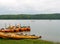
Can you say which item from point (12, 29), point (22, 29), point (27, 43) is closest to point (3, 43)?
point (27, 43)

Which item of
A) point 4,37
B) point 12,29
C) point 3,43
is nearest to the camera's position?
point 3,43

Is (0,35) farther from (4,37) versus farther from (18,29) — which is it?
(18,29)

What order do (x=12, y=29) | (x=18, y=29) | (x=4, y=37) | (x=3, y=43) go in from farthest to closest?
(x=18, y=29), (x=12, y=29), (x=4, y=37), (x=3, y=43)

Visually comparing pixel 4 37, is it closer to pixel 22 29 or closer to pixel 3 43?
pixel 3 43

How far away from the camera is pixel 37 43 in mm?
26750

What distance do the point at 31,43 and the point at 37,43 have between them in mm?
820

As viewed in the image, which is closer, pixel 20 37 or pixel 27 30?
pixel 20 37

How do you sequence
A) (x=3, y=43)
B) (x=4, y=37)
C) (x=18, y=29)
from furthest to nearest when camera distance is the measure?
(x=18, y=29), (x=4, y=37), (x=3, y=43)

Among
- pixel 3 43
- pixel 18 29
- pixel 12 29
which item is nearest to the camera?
pixel 3 43

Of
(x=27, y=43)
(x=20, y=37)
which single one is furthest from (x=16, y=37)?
(x=27, y=43)

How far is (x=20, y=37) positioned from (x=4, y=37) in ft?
8.58

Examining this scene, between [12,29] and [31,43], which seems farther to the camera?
[12,29]

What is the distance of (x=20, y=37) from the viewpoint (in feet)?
106

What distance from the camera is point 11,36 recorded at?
103 ft
